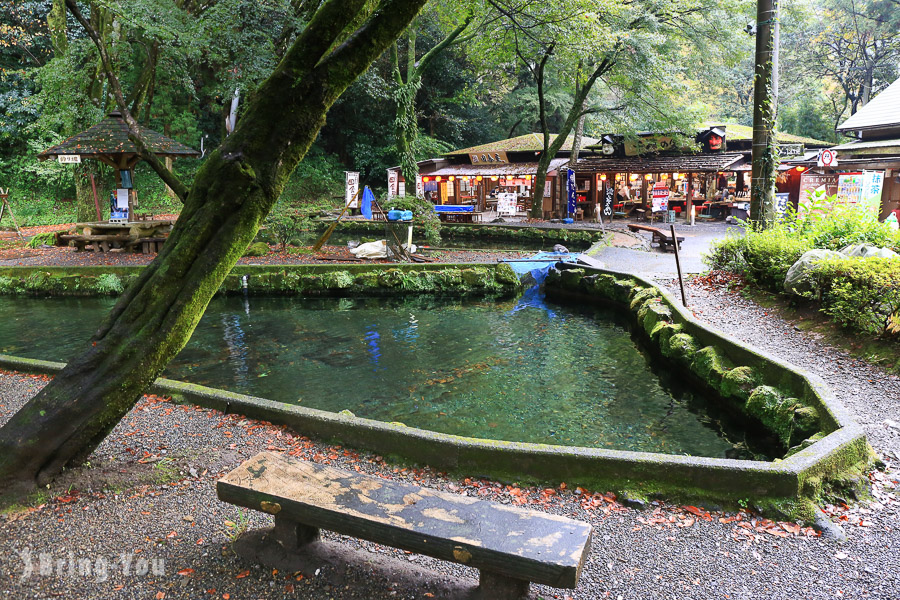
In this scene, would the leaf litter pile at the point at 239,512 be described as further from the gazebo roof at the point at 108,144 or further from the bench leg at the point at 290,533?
the gazebo roof at the point at 108,144

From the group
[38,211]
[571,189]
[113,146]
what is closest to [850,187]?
[571,189]

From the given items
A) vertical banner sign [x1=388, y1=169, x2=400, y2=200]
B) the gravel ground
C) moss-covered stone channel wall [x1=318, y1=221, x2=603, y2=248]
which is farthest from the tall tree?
the gravel ground

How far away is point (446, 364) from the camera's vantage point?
9305mm

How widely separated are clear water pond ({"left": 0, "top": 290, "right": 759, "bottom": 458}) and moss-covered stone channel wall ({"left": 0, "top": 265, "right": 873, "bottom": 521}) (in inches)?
22.2

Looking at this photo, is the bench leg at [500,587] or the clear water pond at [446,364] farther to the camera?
the clear water pond at [446,364]

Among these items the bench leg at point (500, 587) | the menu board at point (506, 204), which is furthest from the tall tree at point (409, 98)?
the bench leg at point (500, 587)

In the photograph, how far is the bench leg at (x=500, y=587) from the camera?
2.95 m

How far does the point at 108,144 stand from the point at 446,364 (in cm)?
1226

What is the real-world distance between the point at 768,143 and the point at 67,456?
1208cm

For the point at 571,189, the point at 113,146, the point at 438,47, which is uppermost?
the point at 438,47

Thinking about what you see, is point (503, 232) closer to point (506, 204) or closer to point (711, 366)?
point (506, 204)

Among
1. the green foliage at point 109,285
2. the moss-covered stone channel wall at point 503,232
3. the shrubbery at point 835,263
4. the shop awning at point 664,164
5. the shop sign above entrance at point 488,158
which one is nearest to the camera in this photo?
the shrubbery at point 835,263

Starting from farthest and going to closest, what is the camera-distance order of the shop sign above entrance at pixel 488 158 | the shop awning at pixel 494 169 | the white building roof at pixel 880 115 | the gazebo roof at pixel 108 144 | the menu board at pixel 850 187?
the shop sign above entrance at pixel 488 158 < the shop awning at pixel 494 169 < the white building roof at pixel 880 115 < the gazebo roof at pixel 108 144 < the menu board at pixel 850 187

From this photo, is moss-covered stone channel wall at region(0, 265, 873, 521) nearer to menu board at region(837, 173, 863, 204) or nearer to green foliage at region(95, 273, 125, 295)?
green foliage at region(95, 273, 125, 295)
